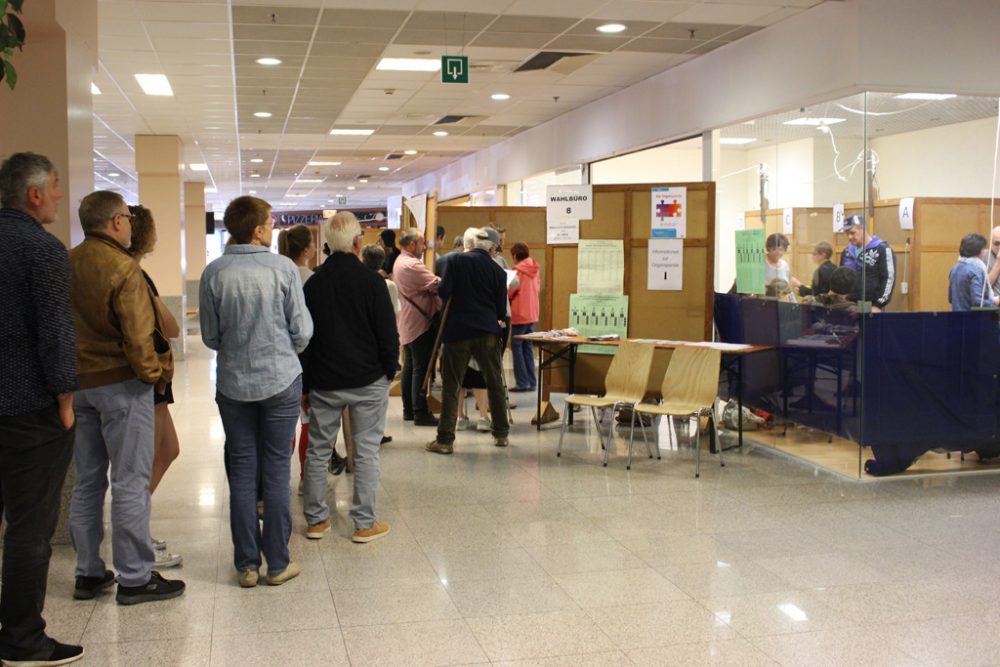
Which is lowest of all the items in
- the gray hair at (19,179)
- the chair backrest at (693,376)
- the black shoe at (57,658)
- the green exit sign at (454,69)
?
the black shoe at (57,658)

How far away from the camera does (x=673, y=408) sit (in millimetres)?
6793

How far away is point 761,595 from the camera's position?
4.30 metres

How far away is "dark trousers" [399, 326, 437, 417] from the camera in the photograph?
829 centimetres

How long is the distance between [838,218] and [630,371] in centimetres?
183

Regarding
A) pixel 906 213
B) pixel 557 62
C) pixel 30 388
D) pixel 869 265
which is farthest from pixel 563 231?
pixel 30 388

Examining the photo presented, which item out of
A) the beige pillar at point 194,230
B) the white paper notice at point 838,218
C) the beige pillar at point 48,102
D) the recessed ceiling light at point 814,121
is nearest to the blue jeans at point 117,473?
the beige pillar at point 48,102

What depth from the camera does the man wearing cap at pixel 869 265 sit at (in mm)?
6570

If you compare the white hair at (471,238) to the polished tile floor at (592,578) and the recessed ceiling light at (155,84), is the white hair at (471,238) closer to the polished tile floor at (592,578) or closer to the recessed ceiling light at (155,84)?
the polished tile floor at (592,578)

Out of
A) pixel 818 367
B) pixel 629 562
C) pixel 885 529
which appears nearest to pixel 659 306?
pixel 818 367

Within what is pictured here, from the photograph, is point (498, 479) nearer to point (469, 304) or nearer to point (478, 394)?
point (469, 304)

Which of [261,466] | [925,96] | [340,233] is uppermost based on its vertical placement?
[925,96]

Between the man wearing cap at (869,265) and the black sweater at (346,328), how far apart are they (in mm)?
3353

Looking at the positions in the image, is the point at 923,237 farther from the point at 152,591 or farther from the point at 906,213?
the point at 152,591

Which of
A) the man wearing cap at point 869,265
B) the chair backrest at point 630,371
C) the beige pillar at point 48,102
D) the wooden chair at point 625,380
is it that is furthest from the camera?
the chair backrest at point 630,371
